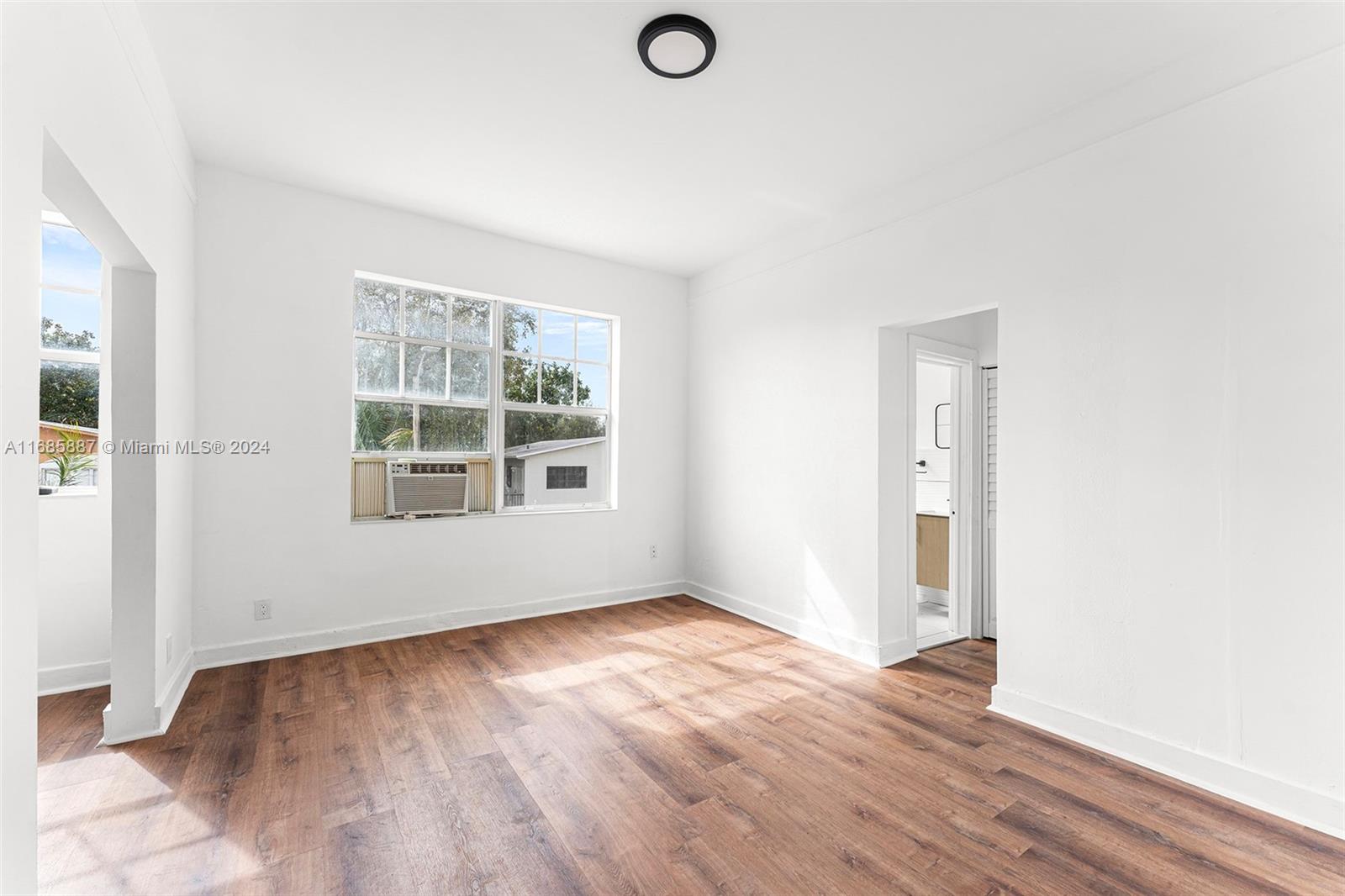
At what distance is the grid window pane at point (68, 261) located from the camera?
10.7 ft

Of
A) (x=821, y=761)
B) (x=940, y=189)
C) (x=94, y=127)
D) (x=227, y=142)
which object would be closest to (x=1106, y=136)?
(x=940, y=189)

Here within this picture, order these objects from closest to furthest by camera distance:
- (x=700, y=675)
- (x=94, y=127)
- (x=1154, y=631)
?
(x=94, y=127)
(x=1154, y=631)
(x=700, y=675)

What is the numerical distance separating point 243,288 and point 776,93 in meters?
3.30

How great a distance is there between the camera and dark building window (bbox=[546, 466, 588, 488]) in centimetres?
502

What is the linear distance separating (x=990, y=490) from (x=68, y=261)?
5.97 m

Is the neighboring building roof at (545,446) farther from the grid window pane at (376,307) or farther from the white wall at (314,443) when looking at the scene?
the grid window pane at (376,307)

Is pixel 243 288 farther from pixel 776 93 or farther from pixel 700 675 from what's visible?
pixel 700 675

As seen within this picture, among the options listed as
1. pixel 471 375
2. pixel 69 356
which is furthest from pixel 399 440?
pixel 69 356

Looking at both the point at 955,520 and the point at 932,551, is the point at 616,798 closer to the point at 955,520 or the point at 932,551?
the point at 955,520

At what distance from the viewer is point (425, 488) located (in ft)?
14.2

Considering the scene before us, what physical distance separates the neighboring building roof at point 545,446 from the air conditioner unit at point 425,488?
45 centimetres

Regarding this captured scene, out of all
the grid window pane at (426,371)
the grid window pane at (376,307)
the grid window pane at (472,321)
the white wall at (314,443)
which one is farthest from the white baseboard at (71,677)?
the grid window pane at (472,321)

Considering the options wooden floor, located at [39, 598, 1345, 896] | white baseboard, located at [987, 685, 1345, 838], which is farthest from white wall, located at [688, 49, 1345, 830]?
wooden floor, located at [39, 598, 1345, 896]

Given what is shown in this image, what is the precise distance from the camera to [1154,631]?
8.45ft
